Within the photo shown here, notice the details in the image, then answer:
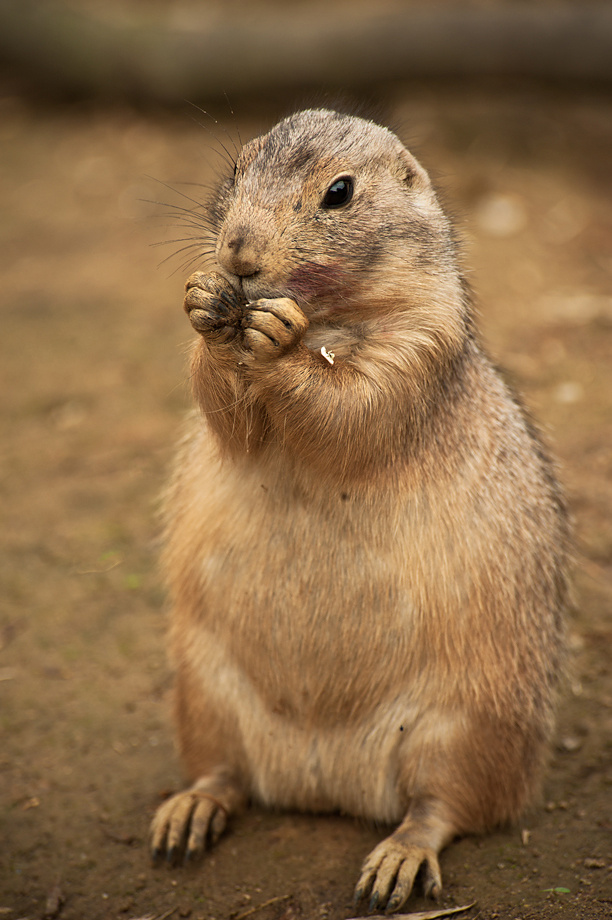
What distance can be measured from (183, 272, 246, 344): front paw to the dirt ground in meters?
1.40

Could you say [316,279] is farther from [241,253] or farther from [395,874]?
[395,874]

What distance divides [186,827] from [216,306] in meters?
2.16

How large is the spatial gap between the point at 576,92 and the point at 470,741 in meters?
8.71

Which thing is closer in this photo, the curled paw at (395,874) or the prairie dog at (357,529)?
the prairie dog at (357,529)

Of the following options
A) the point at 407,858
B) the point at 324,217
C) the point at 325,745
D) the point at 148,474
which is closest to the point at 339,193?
the point at 324,217

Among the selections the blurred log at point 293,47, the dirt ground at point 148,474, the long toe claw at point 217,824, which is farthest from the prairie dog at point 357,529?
the blurred log at point 293,47

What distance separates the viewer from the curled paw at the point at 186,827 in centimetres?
375

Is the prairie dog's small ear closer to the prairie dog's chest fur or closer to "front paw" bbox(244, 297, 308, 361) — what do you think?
the prairie dog's chest fur

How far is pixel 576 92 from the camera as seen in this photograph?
10.2m

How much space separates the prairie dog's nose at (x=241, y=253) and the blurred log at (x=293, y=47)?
26.6 feet

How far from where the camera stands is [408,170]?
3.58m

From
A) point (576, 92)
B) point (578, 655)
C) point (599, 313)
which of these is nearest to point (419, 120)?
point (576, 92)

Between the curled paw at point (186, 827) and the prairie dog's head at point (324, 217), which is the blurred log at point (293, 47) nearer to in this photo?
the prairie dog's head at point (324, 217)

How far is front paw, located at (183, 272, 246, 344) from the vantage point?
3.10m
